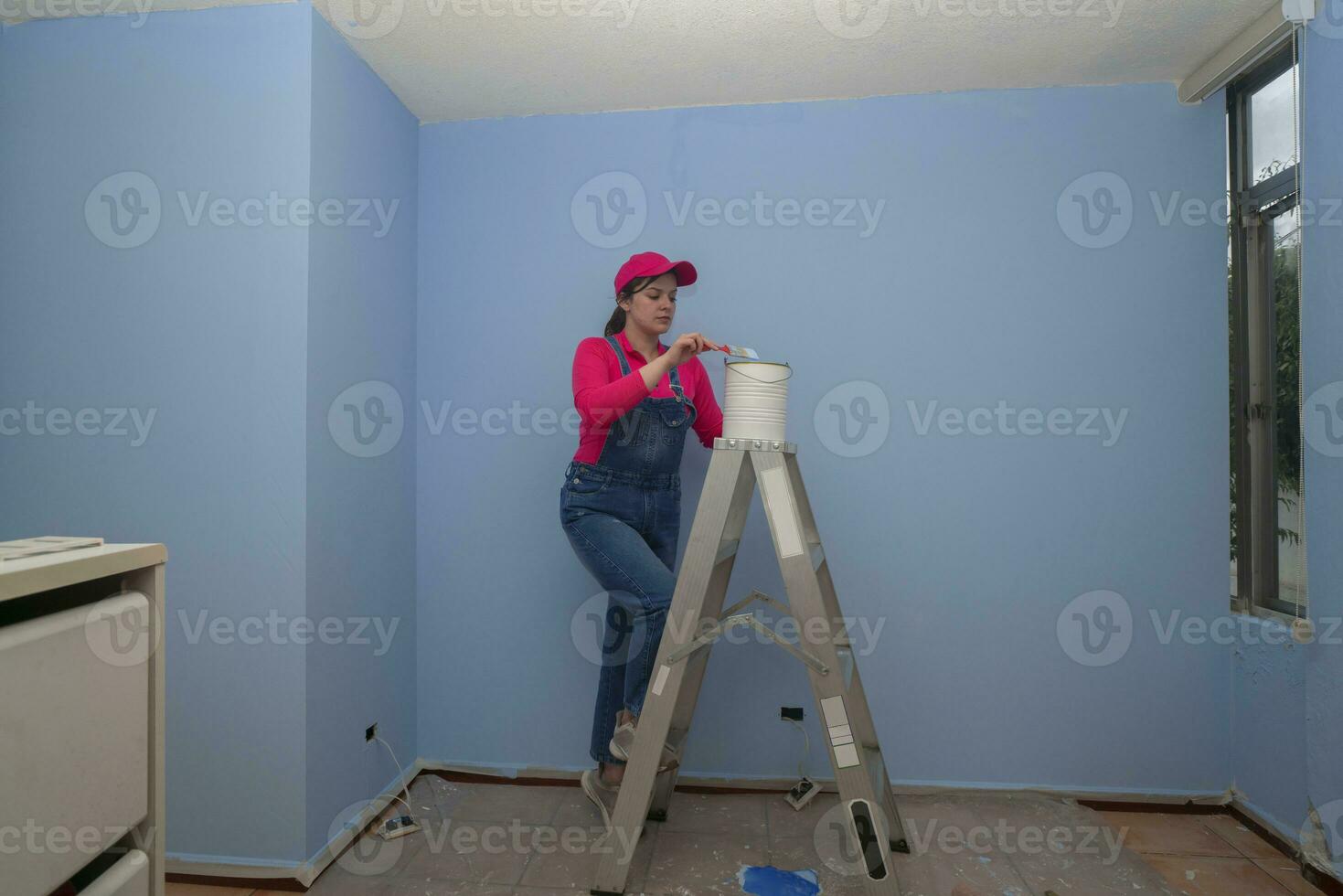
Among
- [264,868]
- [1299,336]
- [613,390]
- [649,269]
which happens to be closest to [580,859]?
[264,868]

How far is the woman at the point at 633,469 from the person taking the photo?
195cm

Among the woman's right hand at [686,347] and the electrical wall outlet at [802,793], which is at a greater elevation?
the woman's right hand at [686,347]

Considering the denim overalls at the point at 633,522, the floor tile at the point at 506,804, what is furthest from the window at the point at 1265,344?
the floor tile at the point at 506,804

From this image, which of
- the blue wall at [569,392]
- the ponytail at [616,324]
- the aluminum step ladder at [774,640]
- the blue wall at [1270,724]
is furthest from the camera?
the ponytail at [616,324]

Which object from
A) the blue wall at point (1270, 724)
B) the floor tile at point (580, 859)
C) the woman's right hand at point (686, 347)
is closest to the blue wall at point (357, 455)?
the floor tile at point (580, 859)

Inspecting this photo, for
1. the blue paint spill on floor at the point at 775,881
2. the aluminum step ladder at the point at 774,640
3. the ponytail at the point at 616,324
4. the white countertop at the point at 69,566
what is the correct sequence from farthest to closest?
the ponytail at the point at 616,324
the blue paint spill on floor at the point at 775,881
the aluminum step ladder at the point at 774,640
the white countertop at the point at 69,566

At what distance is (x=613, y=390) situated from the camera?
6.12 feet

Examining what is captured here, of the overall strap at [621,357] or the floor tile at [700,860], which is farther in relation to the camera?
the overall strap at [621,357]

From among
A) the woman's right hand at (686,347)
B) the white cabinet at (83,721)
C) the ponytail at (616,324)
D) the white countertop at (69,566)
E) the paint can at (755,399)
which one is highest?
the ponytail at (616,324)

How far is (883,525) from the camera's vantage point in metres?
2.41

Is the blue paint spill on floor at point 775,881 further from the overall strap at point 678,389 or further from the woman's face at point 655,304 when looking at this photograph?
the woman's face at point 655,304

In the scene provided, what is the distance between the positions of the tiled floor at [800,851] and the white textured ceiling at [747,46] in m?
2.28

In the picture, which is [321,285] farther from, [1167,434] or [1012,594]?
[1167,434]

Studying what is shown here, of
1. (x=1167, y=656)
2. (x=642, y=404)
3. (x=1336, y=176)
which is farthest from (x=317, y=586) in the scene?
(x=1336, y=176)
